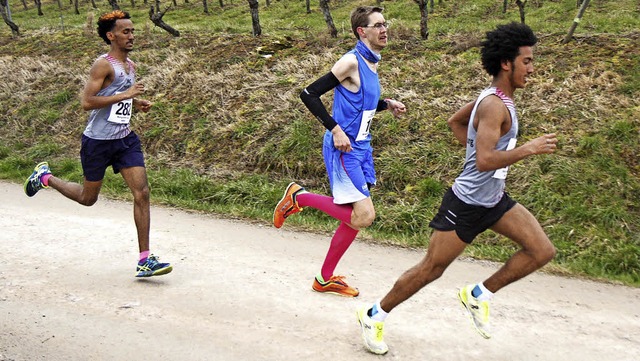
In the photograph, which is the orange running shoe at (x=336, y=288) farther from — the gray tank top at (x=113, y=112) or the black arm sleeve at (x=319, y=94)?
the gray tank top at (x=113, y=112)

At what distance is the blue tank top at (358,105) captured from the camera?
14.5 ft

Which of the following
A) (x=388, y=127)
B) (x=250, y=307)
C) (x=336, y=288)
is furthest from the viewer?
(x=388, y=127)

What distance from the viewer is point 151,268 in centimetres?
486

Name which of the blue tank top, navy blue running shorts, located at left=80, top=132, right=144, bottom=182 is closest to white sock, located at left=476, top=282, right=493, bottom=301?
the blue tank top

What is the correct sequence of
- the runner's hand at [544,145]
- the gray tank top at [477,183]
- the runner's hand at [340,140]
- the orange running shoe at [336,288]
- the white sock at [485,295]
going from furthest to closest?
the orange running shoe at [336,288] → the runner's hand at [340,140] → the white sock at [485,295] → the gray tank top at [477,183] → the runner's hand at [544,145]

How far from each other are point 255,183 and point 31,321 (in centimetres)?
411

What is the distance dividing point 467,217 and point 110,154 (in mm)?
3042

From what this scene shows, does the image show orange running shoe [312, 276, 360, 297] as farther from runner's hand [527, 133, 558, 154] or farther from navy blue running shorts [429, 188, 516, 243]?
runner's hand [527, 133, 558, 154]

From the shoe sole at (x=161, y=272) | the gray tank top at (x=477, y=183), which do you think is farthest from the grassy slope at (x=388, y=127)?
the gray tank top at (x=477, y=183)

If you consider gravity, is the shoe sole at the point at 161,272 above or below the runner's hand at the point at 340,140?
below

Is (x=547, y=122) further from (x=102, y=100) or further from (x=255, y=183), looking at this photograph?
(x=102, y=100)

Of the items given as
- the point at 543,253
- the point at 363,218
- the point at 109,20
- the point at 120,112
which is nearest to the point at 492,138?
the point at 543,253

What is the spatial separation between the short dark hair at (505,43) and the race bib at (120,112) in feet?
9.79

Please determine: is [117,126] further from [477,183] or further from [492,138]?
[492,138]
